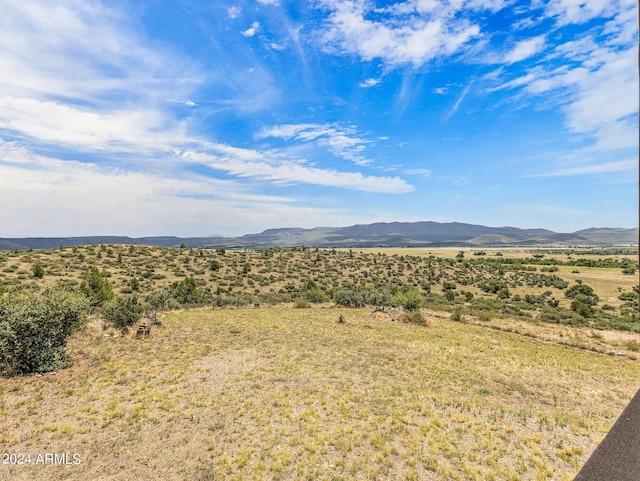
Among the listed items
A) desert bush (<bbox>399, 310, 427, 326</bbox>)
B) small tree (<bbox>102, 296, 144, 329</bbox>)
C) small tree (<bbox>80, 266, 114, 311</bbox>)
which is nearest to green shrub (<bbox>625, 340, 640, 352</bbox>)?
desert bush (<bbox>399, 310, 427, 326</bbox>)

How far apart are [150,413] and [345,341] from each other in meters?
13.4

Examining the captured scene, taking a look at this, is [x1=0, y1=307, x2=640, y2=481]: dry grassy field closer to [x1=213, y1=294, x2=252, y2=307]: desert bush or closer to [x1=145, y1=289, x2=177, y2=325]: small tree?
[x1=145, y1=289, x2=177, y2=325]: small tree

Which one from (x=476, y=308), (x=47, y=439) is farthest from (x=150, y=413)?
(x=476, y=308)

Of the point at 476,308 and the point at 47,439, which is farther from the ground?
the point at 47,439

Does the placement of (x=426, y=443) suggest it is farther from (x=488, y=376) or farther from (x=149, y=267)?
(x=149, y=267)

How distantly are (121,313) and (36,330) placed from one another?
302 inches

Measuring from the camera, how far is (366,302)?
4072 centimetres

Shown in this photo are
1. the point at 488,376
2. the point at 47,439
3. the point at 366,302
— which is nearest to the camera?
the point at 47,439

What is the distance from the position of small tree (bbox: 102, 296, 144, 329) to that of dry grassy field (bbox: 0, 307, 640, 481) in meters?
1.55

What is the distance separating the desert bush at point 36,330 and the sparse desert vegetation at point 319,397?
33.4 inches

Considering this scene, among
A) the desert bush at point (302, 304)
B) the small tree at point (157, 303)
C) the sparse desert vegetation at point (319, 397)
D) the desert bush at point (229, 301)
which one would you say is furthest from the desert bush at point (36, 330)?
the desert bush at point (302, 304)

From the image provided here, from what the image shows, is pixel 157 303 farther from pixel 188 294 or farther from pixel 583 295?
pixel 583 295

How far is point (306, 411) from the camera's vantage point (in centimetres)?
1173

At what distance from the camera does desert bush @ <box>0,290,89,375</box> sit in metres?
13.9
